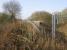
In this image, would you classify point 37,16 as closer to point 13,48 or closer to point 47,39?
point 47,39

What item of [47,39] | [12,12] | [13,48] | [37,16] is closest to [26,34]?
[47,39]

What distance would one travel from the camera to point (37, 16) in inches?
691

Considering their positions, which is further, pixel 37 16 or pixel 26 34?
pixel 37 16

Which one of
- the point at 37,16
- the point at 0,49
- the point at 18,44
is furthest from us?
the point at 37,16

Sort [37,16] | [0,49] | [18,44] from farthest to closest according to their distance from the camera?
[37,16] → [18,44] → [0,49]

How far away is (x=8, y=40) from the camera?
8.96 metres

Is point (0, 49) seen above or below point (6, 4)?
below

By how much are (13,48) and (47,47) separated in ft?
5.68

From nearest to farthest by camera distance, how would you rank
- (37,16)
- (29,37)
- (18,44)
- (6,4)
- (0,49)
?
(0,49) → (18,44) → (29,37) → (6,4) → (37,16)

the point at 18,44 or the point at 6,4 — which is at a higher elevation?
the point at 6,4

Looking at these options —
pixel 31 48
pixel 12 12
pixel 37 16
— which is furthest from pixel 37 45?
pixel 37 16

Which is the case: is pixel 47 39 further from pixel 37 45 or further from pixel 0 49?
pixel 0 49

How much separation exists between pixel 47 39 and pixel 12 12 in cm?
525

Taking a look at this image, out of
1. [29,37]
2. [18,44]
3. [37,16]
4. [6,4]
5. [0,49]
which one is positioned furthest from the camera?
[37,16]
